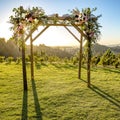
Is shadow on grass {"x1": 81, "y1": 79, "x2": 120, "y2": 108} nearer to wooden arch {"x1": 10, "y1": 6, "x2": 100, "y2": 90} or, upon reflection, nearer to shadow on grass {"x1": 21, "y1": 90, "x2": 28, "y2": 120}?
wooden arch {"x1": 10, "y1": 6, "x2": 100, "y2": 90}

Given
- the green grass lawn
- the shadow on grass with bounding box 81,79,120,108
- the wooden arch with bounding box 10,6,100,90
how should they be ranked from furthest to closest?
the wooden arch with bounding box 10,6,100,90 < the shadow on grass with bounding box 81,79,120,108 < the green grass lawn

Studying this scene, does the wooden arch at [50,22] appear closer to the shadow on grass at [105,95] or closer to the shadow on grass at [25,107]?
the shadow on grass at [105,95]

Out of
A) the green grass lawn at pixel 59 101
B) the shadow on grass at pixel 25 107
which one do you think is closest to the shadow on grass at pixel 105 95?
the green grass lawn at pixel 59 101

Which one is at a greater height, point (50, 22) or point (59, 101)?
point (50, 22)

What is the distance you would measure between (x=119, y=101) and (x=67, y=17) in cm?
456

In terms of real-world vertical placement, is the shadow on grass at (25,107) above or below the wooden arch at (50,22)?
below

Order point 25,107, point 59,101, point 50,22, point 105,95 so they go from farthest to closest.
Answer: point 50,22
point 105,95
point 59,101
point 25,107

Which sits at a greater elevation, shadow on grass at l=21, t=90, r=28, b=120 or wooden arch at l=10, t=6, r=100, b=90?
wooden arch at l=10, t=6, r=100, b=90

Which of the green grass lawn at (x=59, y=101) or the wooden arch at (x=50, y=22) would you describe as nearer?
the green grass lawn at (x=59, y=101)

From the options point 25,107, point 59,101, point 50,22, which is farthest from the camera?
point 50,22

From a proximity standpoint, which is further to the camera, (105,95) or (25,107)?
(105,95)

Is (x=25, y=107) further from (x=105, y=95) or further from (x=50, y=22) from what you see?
(x=50, y=22)

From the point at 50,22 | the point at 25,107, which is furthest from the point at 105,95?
the point at 50,22

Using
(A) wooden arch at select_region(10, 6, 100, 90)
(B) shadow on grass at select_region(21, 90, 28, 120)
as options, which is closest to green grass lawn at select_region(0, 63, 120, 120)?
(B) shadow on grass at select_region(21, 90, 28, 120)
